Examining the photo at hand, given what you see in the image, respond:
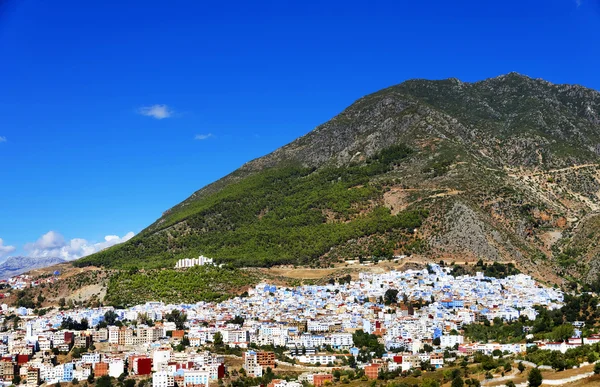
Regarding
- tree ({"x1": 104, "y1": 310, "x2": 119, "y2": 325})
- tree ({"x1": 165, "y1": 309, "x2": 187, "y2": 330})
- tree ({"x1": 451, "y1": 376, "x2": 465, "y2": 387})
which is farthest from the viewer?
tree ({"x1": 104, "y1": 310, "x2": 119, "y2": 325})

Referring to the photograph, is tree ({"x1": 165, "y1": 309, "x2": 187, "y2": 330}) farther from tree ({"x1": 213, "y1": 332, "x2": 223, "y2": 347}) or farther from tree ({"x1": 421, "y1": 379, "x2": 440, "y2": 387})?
tree ({"x1": 421, "y1": 379, "x2": 440, "y2": 387})

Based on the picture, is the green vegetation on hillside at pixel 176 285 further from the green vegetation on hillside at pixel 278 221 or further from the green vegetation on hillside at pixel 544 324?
the green vegetation on hillside at pixel 544 324

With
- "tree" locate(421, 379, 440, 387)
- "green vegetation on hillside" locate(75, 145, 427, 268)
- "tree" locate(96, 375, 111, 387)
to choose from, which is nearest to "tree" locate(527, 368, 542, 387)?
"tree" locate(421, 379, 440, 387)

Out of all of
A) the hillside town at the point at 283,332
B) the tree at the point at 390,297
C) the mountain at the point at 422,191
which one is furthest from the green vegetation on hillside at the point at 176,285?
the tree at the point at 390,297

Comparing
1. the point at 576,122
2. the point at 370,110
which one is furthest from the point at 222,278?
the point at 576,122

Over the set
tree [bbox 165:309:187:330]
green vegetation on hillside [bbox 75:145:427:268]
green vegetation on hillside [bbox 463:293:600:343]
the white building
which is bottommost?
green vegetation on hillside [bbox 463:293:600:343]

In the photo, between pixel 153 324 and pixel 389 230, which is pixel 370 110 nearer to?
pixel 389 230
